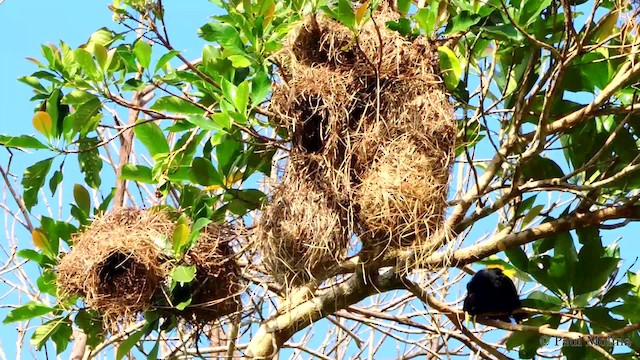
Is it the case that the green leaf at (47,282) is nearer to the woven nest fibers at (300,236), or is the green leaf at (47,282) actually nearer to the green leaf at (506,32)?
the woven nest fibers at (300,236)

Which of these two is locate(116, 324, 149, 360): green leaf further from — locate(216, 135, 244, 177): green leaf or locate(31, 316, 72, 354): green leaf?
locate(216, 135, 244, 177): green leaf

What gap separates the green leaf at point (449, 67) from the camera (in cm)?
186

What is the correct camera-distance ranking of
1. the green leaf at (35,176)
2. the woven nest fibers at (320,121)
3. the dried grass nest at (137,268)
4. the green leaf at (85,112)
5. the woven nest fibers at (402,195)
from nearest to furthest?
1. the woven nest fibers at (402,195)
2. the woven nest fibers at (320,121)
3. the dried grass nest at (137,268)
4. the green leaf at (85,112)
5. the green leaf at (35,176)

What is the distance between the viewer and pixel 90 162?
2234 mm

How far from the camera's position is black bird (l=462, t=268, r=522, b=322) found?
1.96 metres

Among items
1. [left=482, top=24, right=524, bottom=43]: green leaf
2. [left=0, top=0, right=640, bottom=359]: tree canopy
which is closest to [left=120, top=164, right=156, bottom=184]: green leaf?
[left=0, top=0, right=640, bottom=359]: tree canopy

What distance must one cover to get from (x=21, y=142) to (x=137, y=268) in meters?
0.43

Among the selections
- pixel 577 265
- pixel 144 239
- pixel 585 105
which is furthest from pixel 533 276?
pixel 144 239

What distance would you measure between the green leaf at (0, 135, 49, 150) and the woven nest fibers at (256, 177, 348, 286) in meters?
0.61

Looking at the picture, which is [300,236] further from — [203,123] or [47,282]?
[47,282]

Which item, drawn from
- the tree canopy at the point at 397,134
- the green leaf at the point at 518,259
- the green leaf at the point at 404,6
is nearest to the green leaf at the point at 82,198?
the tree canopy at the point at 397,134

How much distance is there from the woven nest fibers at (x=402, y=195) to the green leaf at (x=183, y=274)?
0.38 m

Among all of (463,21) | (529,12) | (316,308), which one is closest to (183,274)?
(316,308)

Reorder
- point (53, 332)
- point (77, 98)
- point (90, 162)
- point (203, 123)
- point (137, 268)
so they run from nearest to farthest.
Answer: point (203, 123) < point (137, 268) < point (77, 98) < point (53, 332) < point (90, 162)
